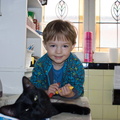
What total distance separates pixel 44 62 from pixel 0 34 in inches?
13.4

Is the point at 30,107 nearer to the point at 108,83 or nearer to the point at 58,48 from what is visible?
the point at 58,48

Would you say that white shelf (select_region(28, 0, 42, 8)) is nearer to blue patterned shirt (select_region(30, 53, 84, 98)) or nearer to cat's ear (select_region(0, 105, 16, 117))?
blue patterned shirt (select_region(30, 53, 84, 98))

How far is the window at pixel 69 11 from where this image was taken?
81.9 inches

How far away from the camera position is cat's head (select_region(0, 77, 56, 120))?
20.6 inches

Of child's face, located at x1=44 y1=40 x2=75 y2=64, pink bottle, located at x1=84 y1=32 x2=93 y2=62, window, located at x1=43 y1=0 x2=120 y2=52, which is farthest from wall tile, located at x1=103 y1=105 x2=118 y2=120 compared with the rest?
child's face, located at x1=44 y1=40 x2=75 y2=64

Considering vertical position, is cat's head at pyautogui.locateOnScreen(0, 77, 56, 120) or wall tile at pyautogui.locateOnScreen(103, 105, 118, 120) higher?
cat's head at pyautogui.locateOnScreen(0, 77, 56, 120)

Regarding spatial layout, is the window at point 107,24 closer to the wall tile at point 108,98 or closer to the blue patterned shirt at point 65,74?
the wall tile at point 108,98

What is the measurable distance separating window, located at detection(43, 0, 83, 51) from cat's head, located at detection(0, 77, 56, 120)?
155 cm

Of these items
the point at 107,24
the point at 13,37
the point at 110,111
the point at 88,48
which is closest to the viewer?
the point at 13,37

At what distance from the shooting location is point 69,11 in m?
2.09

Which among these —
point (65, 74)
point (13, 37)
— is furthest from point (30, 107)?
point (13, 37)

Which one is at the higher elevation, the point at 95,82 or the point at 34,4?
the point at 34,4

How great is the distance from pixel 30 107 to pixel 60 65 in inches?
21.1

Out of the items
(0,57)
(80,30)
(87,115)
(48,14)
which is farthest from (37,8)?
(87,115)
